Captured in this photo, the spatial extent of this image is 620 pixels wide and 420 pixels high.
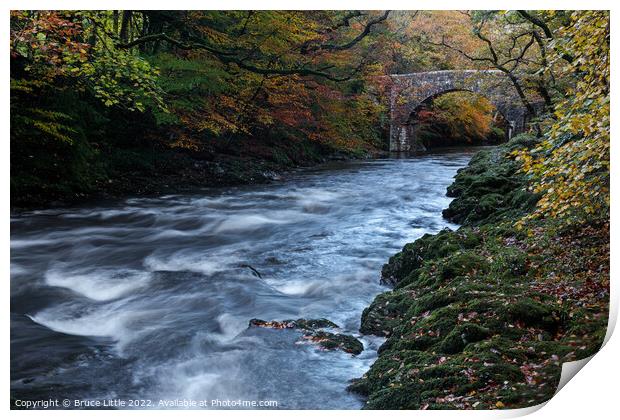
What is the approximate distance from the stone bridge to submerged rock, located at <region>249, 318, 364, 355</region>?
5556 mm

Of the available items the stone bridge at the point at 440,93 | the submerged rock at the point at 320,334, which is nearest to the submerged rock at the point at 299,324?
the submerged rock at the point at 320,334

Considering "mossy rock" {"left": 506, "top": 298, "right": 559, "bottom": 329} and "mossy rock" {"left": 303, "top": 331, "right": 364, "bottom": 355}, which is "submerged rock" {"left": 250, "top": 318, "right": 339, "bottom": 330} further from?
"mossy rock" {"left": 506, "top": 298, "right": 559, "bottom": 329}

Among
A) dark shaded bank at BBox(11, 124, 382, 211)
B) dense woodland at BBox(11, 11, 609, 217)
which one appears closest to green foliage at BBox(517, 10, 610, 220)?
dense woodland at BBox(11, 11, 609, 217)

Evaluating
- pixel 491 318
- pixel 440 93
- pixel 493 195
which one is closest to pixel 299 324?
pixel 491 318

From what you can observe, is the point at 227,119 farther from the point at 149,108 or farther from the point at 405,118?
the point at 405,118

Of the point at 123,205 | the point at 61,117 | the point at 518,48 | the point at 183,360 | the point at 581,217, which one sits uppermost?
the point at 518,48

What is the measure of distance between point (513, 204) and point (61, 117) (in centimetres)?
491

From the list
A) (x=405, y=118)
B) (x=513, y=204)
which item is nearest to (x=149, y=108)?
(x=513, y=204)

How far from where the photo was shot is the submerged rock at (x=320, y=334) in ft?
13.0

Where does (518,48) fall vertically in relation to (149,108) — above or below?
above

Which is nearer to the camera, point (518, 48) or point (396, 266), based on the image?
point (396, 266)

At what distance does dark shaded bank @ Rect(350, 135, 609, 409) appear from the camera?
3.05m

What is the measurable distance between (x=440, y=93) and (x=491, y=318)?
768 centimetres

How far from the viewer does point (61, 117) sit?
5.52 metres
